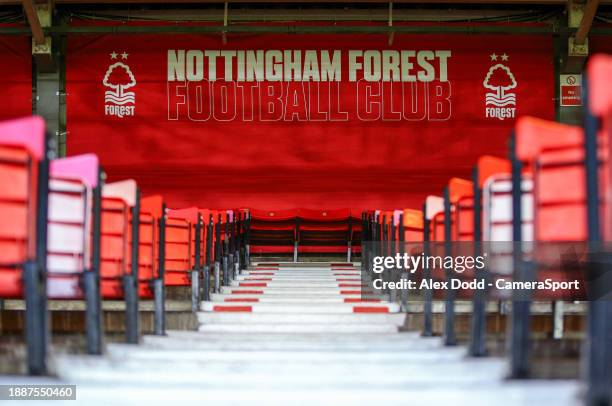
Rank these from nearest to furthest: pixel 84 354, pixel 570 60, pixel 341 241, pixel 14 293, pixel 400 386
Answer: pixel 400 386 → pixel 14 293 → pixel 84 354 → pixel 341 241 → pixel 570 60

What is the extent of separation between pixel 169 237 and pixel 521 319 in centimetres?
252

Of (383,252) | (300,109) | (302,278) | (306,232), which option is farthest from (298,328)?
(300,109)

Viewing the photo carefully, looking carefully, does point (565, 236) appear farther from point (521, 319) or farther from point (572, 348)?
point (572, 348)

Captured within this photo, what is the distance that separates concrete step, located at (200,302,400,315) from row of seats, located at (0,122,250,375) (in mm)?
A: 182

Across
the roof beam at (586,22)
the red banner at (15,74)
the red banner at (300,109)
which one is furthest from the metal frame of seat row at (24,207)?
the red banner at (15,74)

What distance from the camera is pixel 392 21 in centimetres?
1061

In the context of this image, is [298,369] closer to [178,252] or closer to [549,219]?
[549,219]

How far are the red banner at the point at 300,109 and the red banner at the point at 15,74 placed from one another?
52 cm

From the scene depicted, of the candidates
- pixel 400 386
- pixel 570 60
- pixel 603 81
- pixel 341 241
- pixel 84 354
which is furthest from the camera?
pixel 570 60

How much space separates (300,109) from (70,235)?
26.4ft

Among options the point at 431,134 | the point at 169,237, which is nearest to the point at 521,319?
the point at 169,237

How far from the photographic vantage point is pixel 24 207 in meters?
1.95

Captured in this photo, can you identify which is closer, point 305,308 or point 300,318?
point 300,318

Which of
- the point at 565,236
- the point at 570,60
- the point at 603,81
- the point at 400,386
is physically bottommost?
the point at 400,386
